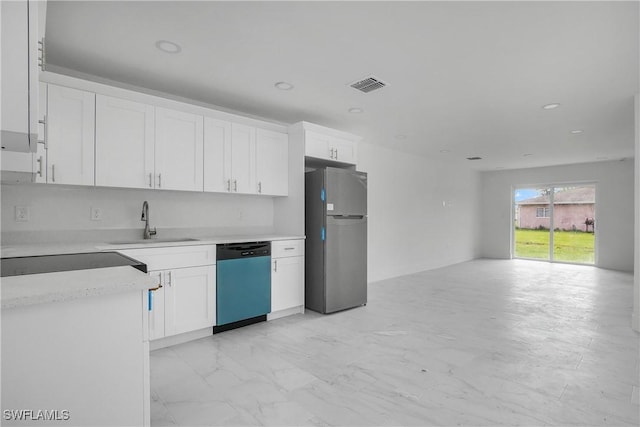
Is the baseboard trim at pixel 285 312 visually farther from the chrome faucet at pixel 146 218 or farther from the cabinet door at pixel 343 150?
the cabinet door at pixel 343 150

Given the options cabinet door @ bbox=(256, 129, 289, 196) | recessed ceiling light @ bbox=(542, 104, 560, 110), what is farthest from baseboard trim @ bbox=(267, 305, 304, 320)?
recessed ceiling light @ bbox=(542, 104, 560, 110)

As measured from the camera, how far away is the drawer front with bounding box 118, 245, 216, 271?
107 inches

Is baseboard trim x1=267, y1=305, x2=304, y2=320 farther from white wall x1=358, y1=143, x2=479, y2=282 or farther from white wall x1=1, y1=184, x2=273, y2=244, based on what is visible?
white wall x1=358, y1=143, x2=479, y2=282

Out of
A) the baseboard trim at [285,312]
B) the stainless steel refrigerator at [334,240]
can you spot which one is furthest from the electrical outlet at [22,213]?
the stainless steel refrigerator at [334,240]

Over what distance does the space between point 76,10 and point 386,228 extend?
5.15 meters

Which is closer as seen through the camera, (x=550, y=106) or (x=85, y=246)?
(x=85, y=246)

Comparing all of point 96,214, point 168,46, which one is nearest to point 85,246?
point 96,214

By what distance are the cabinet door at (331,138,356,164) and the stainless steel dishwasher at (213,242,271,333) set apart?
1.56 meters

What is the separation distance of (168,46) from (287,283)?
2560 mm

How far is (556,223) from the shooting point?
8258mm

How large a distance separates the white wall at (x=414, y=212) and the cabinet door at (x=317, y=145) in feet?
4.88

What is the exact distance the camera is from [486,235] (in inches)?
368

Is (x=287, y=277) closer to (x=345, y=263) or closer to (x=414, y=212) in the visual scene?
(x=345, y=263)

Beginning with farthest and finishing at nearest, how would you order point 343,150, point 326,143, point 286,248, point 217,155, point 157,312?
1. point 343,150
2. point 326,143
3. point 286,248
4. point 217,155
5. point 157,312
